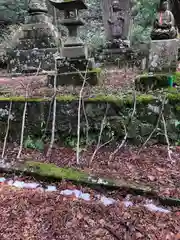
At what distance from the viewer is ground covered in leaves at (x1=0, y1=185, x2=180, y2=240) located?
1.98 meters

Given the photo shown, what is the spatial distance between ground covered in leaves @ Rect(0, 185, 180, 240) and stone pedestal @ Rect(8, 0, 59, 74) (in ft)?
16.3

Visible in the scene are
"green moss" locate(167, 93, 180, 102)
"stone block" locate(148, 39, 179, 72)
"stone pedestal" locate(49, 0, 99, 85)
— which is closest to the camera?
"green moss" locate(167, 93, 180, 102)

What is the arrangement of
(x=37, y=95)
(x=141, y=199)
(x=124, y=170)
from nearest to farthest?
(x=141, y=199) < (x=124, y=170) < (x=37, y=95)

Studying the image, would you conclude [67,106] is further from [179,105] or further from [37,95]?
[179,105]

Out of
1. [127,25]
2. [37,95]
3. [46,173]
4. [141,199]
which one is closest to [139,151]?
[141,199]

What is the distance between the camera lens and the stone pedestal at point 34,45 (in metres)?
6.82

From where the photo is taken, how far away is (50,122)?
3852 mm

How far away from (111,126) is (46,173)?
1341 millimetres

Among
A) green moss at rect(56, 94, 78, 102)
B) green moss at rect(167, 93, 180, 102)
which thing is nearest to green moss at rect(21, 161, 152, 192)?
green moss at rect(56, 94, 78, 102)

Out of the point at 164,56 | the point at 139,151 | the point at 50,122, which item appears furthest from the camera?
the point at 164,56

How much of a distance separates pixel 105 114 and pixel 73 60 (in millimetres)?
1604

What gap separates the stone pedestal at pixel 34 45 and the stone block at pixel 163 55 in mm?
3116

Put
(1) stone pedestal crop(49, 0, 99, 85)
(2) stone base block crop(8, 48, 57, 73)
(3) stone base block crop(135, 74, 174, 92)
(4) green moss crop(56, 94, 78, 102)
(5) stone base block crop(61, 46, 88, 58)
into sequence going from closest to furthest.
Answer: (4) green moss crop(56, 94, 78, 102) → (3) stone base block crop(135, 74, 174, 92) → (1) stone pedestal crop(49, 0, 99, 85) → (5) stone base block crop(61, 46, 88, 58) → (2) stone base block crop(8, 48, 57, 73)

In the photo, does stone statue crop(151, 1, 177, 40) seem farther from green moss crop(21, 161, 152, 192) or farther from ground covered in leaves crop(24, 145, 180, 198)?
green moss crop(21, 161, 152, 192)
